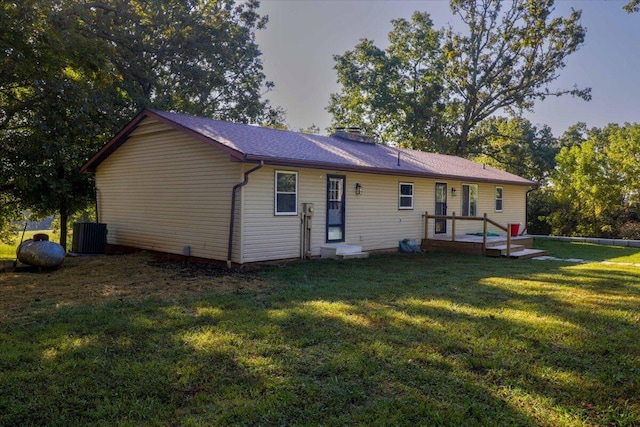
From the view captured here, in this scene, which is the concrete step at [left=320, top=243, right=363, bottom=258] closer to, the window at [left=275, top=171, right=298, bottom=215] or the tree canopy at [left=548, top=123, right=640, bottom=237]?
the window at [left=275, top=171, right=298, bottom=215]

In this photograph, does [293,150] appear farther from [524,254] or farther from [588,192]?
[588,192]

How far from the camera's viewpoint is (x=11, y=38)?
26.9ft

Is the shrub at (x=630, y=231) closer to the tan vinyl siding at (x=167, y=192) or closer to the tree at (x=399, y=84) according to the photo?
the tree at (x=399, y=84)

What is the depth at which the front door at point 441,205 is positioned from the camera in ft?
48.1

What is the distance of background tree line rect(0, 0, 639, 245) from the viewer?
38.1ft

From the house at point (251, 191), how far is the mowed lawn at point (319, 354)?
2.56 meters

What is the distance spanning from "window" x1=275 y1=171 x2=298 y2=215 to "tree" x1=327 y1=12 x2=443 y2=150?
18281 millimetres

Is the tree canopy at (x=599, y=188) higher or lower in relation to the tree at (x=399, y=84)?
lower

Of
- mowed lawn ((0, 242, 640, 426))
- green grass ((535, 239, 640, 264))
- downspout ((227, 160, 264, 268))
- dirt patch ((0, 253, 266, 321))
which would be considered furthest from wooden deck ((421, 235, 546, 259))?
dirt patch ((0, 253, 266, 321))

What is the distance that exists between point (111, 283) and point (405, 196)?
→ 28.1ft

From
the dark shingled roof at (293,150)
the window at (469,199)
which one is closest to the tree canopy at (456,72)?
the window at (469,199)

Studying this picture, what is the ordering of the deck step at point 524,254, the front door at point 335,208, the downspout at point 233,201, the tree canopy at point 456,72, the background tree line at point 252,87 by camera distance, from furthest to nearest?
1. the tree canopy at point 456,72
2. the deck step at point 524,254
3. the background tree line at point 252,87
4. the front door at point 335,208
5. the downspout at point 233,201

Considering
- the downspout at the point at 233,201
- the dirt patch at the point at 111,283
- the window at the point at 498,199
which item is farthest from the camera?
the window at the point at 498,199

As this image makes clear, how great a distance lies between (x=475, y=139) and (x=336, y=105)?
9551 millimetres
